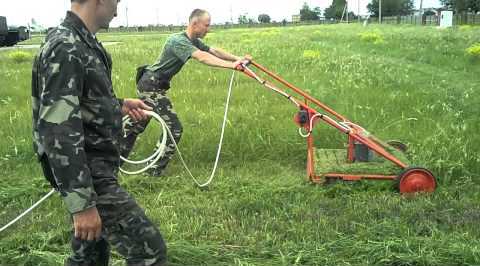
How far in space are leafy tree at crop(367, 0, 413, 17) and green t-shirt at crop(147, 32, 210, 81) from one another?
97.3m

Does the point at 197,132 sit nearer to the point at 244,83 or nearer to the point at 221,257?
the point at 221,257

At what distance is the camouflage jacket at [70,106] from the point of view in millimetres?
2365

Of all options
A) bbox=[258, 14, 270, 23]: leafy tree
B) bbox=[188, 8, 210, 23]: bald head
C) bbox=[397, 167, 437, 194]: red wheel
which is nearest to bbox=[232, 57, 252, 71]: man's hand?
bbox=[188, 8, 210, 23]: bald head

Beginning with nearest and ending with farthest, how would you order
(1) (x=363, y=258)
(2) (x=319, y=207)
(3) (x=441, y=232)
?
(1) (x=363, y=258) → (3) (x=441, y=232) → (2) (x=319, y=207)

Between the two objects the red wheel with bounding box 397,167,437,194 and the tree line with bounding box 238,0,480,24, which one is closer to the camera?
the red wheel with bounding box 397,167,437,194

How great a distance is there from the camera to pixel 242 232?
14.2 ft

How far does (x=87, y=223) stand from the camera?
2439 mm

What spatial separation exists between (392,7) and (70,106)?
335 feet

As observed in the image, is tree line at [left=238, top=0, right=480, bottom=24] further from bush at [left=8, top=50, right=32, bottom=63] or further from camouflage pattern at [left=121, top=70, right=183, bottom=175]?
camouflage pattern at [left=121, top=70, right=183, bottom=175]

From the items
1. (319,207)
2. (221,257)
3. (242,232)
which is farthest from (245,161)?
(221,257)

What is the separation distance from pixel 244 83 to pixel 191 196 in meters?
6.56

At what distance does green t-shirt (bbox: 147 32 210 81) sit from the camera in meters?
5.68

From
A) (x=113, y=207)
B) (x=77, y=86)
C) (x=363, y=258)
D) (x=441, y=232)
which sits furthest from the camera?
(x=441, y=232)

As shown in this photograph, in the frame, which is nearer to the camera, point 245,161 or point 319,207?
point 319,207
